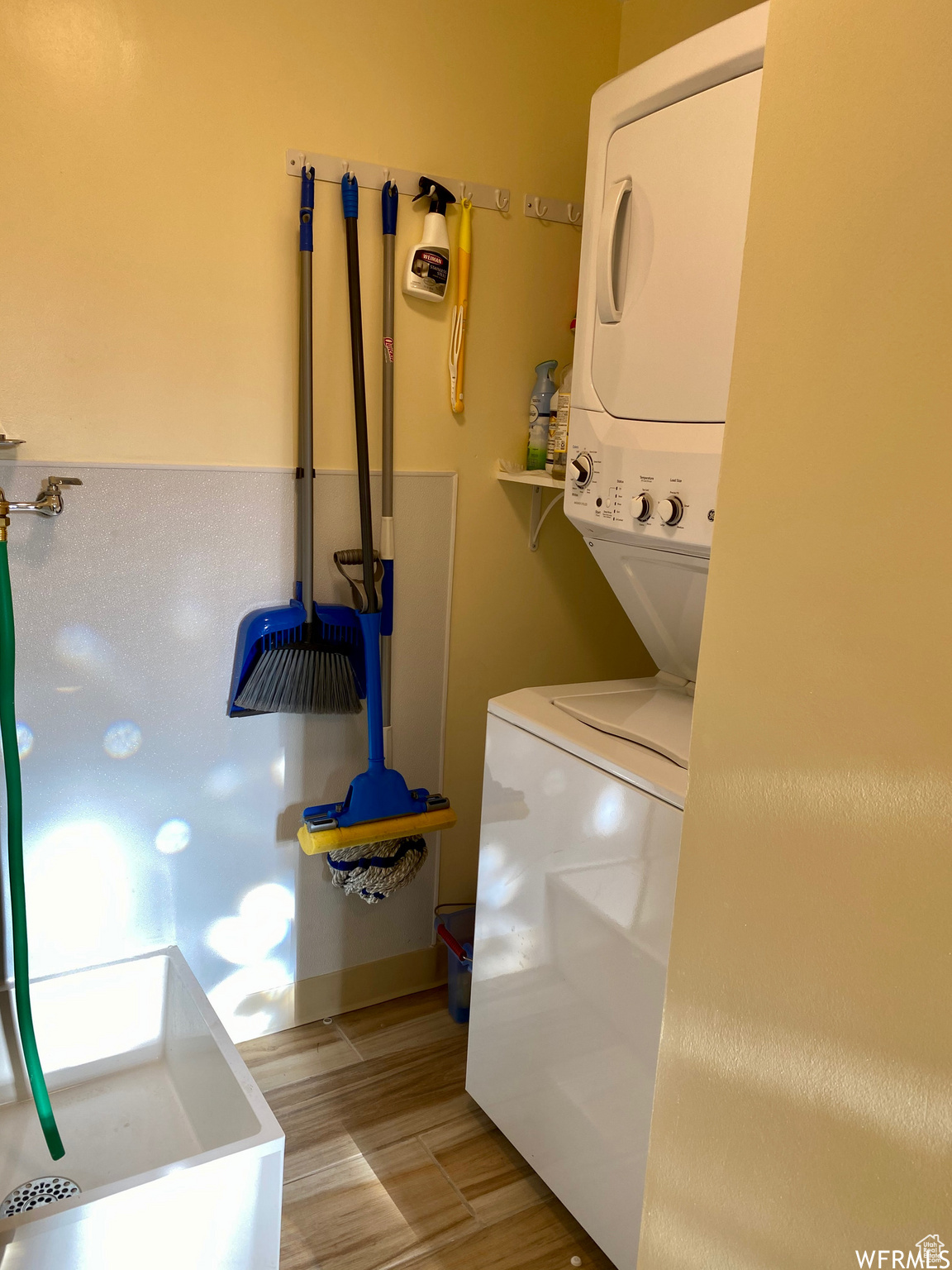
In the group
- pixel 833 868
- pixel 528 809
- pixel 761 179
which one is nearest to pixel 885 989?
pixel 833 868

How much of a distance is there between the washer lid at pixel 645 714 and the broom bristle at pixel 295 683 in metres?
0.47

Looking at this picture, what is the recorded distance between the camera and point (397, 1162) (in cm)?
170

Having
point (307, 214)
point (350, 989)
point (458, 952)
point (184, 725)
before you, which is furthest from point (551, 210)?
point (350, 989)

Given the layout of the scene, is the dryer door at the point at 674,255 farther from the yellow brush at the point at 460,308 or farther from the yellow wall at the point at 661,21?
the yellow wall at the point at 661,21

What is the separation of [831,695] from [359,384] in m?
1.34

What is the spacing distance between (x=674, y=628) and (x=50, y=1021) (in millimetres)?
1308

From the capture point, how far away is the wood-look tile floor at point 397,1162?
60.0 inches

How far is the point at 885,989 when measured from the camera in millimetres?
582

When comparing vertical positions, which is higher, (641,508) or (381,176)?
(381,176)

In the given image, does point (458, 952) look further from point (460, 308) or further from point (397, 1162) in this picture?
point (460, 308)

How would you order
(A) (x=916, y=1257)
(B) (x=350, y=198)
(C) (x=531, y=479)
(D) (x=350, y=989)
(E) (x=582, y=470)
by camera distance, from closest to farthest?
(A) (x=916, y=1257)
(E) (x=582, y=470)
(B) (x=350, y=198)
(C) (x=531, y=479)
(D) (x=350, y=989)

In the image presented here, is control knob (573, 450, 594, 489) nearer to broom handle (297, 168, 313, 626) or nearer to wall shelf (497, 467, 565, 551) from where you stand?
wall shelf (497, 467, 565, 551)

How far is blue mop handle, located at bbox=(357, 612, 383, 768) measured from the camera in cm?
183

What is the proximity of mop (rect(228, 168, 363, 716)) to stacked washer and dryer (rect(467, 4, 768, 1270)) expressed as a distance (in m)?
0.39
